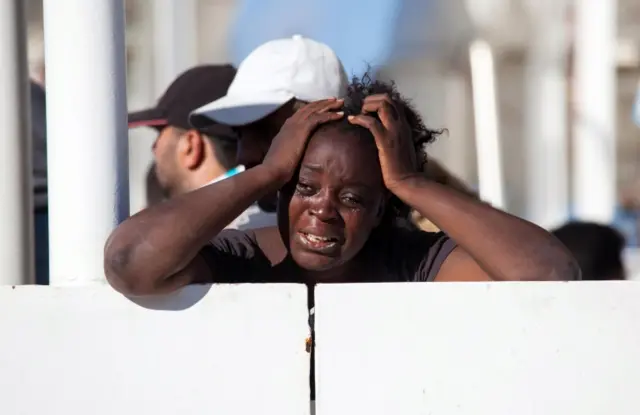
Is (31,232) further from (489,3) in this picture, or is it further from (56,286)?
(489,3)

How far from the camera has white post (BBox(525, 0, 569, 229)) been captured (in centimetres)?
594

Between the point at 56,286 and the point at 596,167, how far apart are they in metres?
3.91

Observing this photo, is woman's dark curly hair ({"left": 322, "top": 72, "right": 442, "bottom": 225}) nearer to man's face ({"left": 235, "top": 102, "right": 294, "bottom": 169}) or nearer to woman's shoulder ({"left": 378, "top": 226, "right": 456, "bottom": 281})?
woman's shoulder ({"left": 378, "top": 226, "right": 456, "bottom": 281})

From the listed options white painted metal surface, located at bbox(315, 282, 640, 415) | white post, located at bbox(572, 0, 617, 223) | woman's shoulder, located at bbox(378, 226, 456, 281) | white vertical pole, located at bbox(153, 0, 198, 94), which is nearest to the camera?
white painted metal surface, located at bbox(315, 282, 640, 415)

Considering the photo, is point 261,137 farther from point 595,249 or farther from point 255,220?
point 595,249

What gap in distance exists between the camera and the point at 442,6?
5.26 meters

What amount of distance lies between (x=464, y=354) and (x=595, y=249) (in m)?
2.02

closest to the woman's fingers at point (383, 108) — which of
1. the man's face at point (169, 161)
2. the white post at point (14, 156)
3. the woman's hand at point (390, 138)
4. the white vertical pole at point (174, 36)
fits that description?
the woman's hand at point (390, 138)

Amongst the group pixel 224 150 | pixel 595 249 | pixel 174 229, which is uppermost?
pixel 224 150

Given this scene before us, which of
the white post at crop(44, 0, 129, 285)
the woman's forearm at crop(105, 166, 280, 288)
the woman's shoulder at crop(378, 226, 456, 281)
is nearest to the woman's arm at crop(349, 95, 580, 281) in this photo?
the woman's shoulder at crop(378, 226, 456, 281)

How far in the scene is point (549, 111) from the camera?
600 cm

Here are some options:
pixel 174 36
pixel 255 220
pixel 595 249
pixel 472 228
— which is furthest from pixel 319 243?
pixel 174 36

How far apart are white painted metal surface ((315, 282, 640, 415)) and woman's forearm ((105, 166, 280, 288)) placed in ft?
0.97

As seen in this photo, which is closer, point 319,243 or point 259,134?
point 319,243
